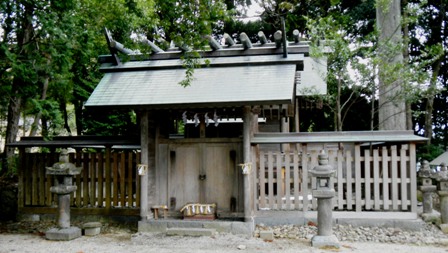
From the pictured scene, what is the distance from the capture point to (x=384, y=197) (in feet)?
30.4

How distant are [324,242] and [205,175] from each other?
3.23m

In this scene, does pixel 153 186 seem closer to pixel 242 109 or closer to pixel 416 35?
pixel 242 109

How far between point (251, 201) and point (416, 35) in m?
17.2

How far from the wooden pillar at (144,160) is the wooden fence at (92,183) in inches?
36.5

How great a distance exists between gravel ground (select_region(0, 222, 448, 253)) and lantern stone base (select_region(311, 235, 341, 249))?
0.34 ft

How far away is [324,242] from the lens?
7844mm

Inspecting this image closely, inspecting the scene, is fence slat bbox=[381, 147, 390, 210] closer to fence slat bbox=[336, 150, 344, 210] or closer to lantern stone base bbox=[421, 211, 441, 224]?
fence slat bbox=[336, 150, 344, 210]

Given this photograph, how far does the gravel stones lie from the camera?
8.50 meters

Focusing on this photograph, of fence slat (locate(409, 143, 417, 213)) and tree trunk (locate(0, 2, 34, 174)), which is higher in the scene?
tree trunk (locate(0, 2, 34, 174))

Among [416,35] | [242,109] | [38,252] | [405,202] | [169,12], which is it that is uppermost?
[416,35]

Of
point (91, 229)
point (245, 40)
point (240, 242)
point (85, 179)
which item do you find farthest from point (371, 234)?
point (85, 179)

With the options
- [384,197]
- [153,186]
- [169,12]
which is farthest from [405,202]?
[169,12]

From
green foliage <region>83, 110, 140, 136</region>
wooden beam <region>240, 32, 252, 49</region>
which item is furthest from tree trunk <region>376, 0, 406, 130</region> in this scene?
green foliage <region>83, 110, 140, 136</region>

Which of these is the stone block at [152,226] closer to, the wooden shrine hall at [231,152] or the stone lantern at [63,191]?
the wooden shrine hall at [231,152]
